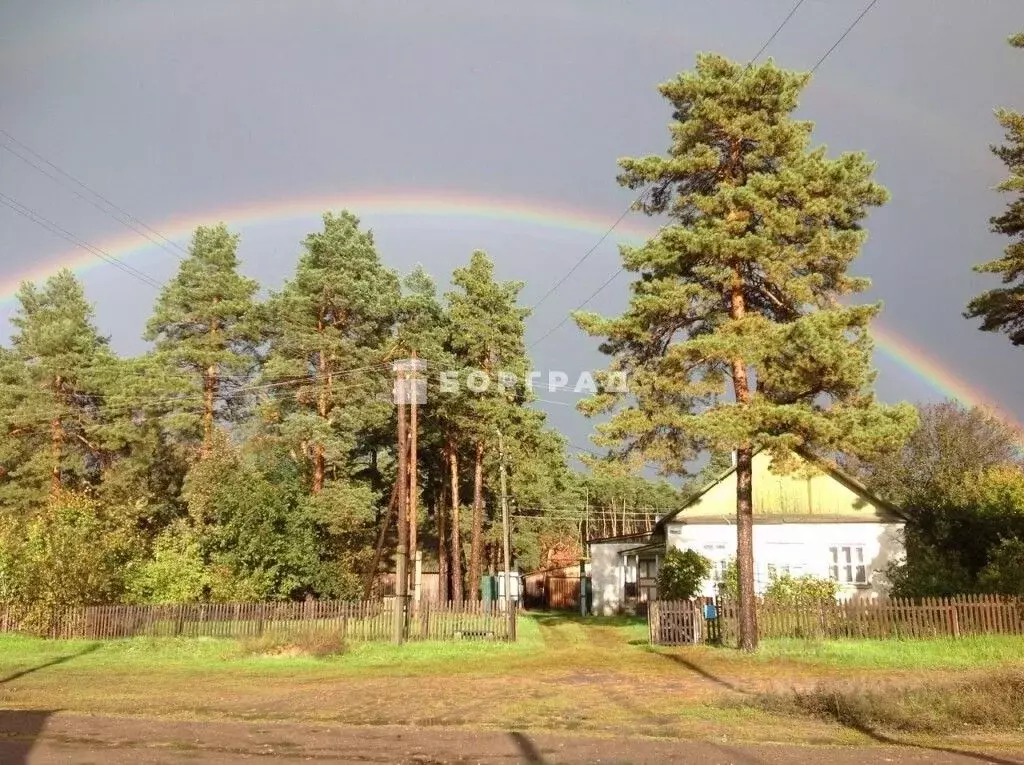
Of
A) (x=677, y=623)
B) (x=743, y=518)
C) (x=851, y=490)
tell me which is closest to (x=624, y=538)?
(x=851, y=490)

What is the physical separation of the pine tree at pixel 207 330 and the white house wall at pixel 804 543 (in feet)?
77.1

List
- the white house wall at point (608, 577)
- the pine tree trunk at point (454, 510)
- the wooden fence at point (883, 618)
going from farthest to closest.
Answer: the pine tree trunk at point (454, 510)
the white house wall at point (608, 577)
the wooden fence at point (883, 618)

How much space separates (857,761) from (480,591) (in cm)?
4030

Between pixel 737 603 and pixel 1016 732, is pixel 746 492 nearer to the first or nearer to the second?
pixel 737 603

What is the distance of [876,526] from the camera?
3553cm

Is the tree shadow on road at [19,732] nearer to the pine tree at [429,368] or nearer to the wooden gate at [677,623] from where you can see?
the wooden gate at [677,623]

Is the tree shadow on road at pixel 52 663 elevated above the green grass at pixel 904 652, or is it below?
below

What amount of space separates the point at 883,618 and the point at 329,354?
2736cm

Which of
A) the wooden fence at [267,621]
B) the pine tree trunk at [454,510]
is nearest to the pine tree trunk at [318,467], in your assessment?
the pine tree trunk at [454,510]

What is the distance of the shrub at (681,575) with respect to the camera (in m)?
32.1

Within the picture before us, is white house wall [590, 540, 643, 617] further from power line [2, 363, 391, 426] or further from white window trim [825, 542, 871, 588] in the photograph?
power line [2, 363, 391, 426]

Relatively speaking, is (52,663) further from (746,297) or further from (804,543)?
(804,543)

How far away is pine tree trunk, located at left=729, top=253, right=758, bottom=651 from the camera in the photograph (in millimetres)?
22484

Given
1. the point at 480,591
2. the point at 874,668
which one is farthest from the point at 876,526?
the point at 480,591
